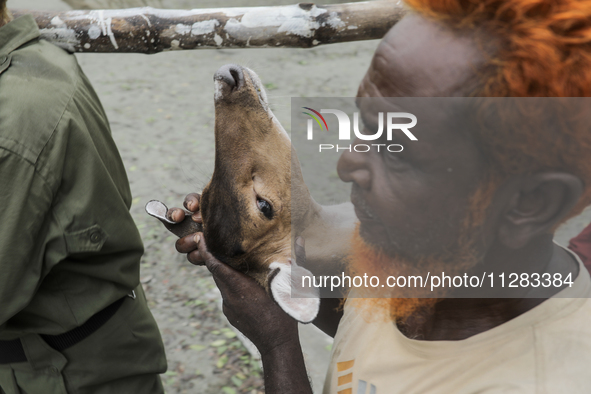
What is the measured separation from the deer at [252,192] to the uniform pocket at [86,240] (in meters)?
0.39

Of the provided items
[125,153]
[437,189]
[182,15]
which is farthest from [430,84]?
[125,153]

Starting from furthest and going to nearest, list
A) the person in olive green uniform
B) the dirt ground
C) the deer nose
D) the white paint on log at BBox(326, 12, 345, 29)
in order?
the dirt ground → the white paint on log at BBox(326, 12, 345, 29) → the deer nose → the person in olive green uniform

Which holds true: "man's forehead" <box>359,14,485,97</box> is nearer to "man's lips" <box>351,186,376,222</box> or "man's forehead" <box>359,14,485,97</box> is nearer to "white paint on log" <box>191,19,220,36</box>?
"man's lips" <box>351,186,376,222</box>

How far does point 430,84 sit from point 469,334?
71cm

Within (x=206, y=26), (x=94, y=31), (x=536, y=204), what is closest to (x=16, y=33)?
(x=94, y=31)

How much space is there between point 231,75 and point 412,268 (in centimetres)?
129

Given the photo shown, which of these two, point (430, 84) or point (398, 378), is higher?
point (430, 84)

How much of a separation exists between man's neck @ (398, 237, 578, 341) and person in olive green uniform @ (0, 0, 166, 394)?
146cm

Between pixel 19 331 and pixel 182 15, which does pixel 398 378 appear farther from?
pixel 182 15

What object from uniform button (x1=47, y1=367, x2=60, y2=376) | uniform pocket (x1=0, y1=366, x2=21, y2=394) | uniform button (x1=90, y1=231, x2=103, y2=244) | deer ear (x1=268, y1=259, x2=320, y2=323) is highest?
uniform button (x1=90, y1=231, x2=103, y2=244)

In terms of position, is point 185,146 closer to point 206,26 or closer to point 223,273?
point 206,26

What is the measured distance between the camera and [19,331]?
86.3 inches

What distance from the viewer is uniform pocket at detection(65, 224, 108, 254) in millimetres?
2070

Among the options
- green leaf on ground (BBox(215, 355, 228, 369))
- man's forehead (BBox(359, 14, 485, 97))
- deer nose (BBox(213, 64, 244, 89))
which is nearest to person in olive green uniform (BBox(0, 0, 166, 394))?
deer nose (BBox(213, 64, 244, 89))
